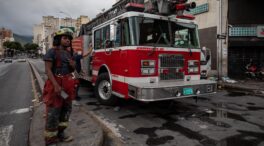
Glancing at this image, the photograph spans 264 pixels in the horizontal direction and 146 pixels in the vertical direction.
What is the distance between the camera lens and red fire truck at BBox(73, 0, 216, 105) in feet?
18.2

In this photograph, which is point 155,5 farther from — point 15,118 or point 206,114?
point 15,118

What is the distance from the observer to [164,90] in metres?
5.24

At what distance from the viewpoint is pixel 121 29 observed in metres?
5.96

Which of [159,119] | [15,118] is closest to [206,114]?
[159,119]

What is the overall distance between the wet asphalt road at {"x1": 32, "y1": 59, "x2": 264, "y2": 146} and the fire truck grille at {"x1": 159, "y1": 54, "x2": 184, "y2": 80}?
1.05 m

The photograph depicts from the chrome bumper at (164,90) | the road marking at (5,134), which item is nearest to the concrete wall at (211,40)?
the chrome bumper at (164,90)

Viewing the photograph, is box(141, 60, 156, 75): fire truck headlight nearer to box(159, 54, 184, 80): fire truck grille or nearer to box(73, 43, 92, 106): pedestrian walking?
box(159, 54, 184, 80): fire truck grille

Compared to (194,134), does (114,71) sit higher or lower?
higher

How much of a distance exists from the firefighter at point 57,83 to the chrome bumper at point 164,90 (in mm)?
1730

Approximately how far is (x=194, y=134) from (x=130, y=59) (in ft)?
7.45

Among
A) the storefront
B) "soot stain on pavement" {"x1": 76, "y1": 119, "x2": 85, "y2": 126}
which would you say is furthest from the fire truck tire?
the storefront

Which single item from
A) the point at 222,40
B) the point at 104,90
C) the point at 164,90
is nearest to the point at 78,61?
the point at 104,90

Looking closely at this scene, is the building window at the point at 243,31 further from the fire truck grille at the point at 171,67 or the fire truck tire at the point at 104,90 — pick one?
the fire truck tire at the point at 104,90

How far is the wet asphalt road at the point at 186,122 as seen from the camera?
14.5 feet
